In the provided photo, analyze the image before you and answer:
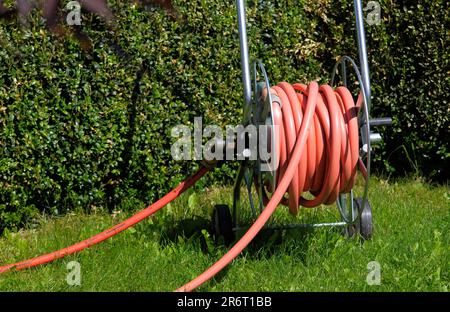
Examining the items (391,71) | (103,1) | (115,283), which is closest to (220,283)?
(115,283)

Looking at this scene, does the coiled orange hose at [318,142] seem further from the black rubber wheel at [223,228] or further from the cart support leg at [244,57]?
the black rubber wheel at [223,228]

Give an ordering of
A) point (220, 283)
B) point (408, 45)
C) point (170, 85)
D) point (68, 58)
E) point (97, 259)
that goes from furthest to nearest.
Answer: point (408, 45), point (170, 85), point (68, 58), point (97, 259), point (220, 283)

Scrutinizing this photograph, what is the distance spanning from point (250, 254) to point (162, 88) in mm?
1378

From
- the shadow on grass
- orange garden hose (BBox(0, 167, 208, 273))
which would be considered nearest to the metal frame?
the shadow on grass

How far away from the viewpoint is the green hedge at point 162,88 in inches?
172

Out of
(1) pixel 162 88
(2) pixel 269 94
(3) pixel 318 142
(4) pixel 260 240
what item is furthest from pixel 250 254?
(1) pixel 162 88

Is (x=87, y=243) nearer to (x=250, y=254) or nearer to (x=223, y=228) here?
(x=223, y=228)

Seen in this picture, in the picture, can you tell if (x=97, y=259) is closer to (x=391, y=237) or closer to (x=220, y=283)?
(x=220, y=283)

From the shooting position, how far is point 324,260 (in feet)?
12.3

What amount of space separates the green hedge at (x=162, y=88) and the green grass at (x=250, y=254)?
293 mm

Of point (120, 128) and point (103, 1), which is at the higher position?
point (103, 1)

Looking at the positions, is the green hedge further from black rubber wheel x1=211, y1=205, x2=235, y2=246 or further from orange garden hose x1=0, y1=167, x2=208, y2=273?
black rubber wheel x1=211, y1=205, x2=235, y2=246

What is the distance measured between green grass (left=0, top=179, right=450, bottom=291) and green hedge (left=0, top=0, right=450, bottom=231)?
0.96ft

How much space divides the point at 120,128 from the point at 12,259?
1090 mm
